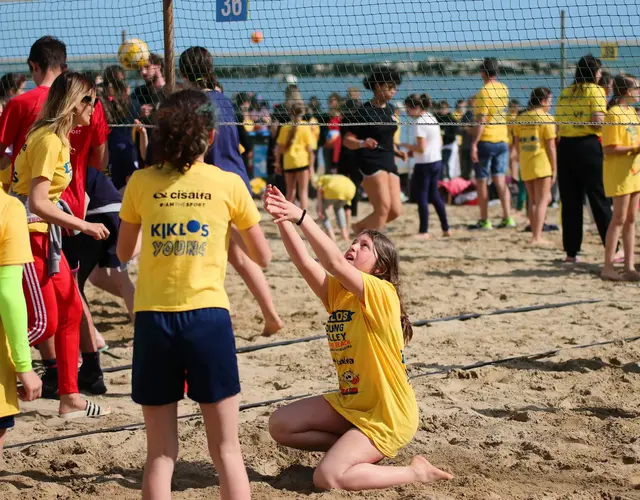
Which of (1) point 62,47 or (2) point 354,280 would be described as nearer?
(2) point 354,280

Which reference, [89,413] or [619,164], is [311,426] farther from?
[619,164]

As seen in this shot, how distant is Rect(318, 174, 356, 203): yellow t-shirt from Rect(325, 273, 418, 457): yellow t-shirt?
6666 millimetres

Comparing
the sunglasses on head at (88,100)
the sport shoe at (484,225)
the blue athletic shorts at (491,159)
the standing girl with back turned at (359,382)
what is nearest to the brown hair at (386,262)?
the standing girl with back turned at (359,382)

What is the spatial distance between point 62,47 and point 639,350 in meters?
3.90

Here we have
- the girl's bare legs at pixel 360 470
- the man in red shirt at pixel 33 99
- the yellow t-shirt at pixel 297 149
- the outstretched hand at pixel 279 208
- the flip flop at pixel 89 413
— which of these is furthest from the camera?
the yellow t-shirt at pixel 297 149

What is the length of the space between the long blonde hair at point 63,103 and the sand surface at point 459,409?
147cm

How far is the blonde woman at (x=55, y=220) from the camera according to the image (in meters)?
4.16

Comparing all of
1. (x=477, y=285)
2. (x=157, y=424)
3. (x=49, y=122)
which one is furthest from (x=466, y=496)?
(x=477, y=285)

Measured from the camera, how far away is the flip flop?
4625 millimetres

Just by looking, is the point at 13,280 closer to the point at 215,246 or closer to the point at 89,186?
the point at 215,246

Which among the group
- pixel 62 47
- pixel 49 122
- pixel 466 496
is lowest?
pixel 466 496

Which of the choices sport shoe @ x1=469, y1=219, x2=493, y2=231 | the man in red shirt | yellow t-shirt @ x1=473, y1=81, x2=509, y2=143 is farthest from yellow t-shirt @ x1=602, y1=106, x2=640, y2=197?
the man in red shirt

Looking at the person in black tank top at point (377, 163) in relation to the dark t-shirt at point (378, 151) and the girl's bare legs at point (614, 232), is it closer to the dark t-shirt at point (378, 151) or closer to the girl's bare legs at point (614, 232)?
the dark t-shirt at point (378, 151)

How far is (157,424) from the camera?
3.09 meters
